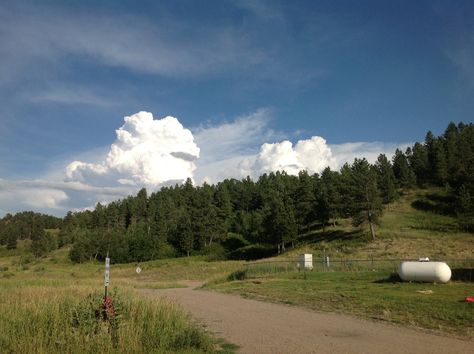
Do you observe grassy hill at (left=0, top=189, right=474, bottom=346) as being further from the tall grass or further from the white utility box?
the white utility box

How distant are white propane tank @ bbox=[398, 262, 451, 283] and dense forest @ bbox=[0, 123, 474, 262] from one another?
46.4 metres

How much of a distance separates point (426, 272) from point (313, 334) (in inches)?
644

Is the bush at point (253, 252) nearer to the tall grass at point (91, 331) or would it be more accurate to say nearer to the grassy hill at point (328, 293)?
the grassy hill at point (328, 293)

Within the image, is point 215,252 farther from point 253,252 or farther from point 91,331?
point 91,331

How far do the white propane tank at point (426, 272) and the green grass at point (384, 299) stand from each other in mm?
650

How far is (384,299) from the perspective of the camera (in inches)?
781

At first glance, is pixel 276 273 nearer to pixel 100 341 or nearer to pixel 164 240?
pixel 100 341

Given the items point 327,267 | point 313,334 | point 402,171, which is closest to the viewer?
point 313,334

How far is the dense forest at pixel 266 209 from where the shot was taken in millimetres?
86312

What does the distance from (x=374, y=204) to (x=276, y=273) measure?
4076 cm

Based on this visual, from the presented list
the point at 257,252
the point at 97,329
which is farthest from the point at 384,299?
the point at 257,252

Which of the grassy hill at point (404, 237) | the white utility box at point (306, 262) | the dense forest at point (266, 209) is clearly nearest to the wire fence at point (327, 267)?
the white utility box at point (306, 262)

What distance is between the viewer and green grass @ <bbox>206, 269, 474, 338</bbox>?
1518 cm

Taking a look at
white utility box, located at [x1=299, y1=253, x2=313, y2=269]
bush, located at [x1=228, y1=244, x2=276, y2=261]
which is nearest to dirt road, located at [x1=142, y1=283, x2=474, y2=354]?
white utility box, located at [x1=299, y1=253, x2=313, y2=269]
